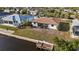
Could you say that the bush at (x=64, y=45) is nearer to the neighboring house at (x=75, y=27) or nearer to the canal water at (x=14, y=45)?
the neighboring house at (x=75, y=27)

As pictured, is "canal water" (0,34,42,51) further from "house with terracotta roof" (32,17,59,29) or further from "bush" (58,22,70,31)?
"bush" (58,22,70,31)

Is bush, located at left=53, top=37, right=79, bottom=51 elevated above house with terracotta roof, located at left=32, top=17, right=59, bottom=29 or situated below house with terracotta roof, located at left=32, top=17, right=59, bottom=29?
below

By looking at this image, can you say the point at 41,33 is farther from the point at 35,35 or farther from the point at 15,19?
the point at 15,19

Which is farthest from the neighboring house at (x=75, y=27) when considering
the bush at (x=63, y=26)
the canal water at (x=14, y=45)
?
the canal water at (x=14, y=45)

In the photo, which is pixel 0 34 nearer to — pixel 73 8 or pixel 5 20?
pixel 5 20

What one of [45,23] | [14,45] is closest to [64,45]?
[45,23]

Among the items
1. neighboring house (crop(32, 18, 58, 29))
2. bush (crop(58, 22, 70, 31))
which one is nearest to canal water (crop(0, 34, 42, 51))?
neighboring house (crop(32, 18, 58, 29))

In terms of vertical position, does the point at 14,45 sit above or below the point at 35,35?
below
